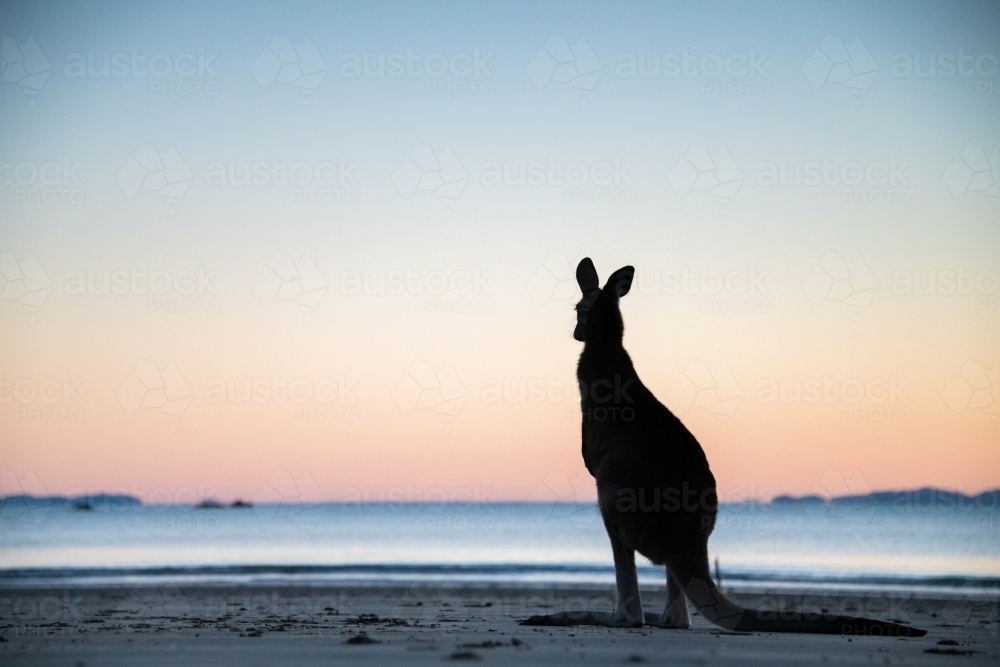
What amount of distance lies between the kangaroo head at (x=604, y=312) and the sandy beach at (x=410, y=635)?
6.78 feet

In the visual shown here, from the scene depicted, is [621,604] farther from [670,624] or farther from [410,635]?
[410,635]

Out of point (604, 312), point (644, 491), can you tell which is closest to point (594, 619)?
point (644, 491)

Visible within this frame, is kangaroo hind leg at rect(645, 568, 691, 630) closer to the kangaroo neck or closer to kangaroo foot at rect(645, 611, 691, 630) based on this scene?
kangaroo foot at rect(645, 611, 691, 630)

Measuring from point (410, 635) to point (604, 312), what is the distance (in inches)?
104

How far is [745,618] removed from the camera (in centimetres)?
629

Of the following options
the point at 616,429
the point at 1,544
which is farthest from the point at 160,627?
the point at 1,544

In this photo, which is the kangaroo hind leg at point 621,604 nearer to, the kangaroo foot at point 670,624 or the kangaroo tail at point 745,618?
the kangaroo foot at point 670,624

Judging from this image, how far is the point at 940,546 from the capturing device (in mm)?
27266

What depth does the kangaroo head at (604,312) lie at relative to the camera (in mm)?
7215

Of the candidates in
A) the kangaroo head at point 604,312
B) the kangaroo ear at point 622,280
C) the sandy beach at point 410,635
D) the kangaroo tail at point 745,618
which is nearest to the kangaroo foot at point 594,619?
the sandy beach at point 410,635

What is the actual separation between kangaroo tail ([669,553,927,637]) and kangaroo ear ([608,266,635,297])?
6.84 feet

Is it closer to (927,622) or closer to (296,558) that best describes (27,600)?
(927,622)

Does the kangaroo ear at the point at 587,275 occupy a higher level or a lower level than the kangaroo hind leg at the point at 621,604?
higher

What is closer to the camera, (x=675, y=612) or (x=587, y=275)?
(x=675, y=612)
